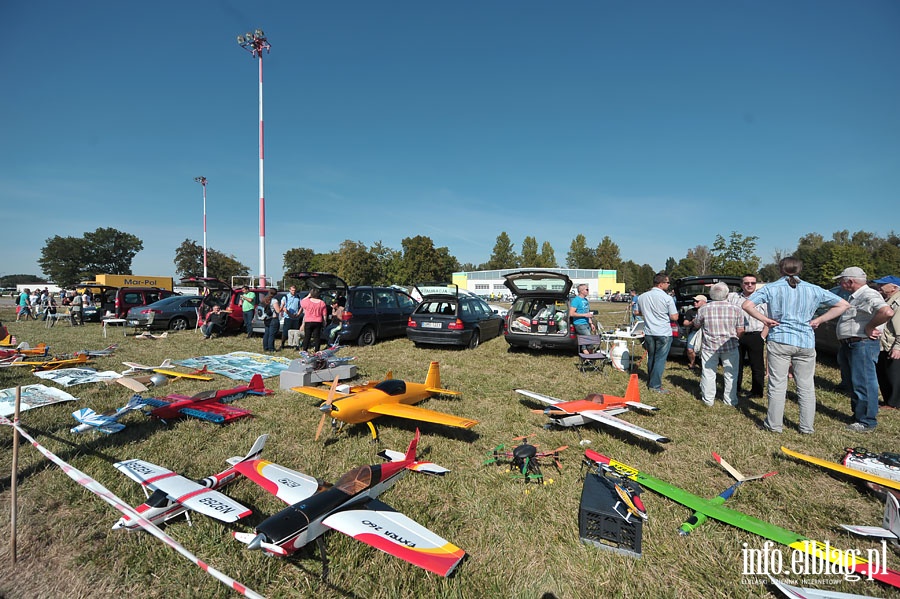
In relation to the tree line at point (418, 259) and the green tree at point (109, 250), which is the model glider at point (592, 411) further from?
the green tree at point (109, 250)

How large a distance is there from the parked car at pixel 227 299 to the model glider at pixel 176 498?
8.42m

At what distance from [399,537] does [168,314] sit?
13.4m

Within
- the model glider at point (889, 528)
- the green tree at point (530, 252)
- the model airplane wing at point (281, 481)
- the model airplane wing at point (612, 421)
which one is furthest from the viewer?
the green tree at point (530, 252)

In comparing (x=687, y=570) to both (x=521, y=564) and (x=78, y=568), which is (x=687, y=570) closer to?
(x=521, y=564)

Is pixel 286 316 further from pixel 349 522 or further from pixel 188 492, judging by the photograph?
pixel 349 522

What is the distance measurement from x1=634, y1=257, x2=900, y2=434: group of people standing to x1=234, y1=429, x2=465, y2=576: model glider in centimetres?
420

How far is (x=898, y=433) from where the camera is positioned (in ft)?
13.2

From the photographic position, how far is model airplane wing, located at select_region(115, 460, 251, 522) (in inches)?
89.6

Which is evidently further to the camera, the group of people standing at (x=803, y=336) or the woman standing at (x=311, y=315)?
the woman standing at (x=311, y=315)

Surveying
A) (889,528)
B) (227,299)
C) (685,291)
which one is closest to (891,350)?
(685,291)

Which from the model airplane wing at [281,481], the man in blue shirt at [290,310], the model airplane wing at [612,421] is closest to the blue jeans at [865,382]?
the model airplane wing at [612,421]

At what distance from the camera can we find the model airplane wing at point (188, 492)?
7.47 ft

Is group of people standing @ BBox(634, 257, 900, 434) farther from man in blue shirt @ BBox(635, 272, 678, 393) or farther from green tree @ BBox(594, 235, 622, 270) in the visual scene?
green tree @ BBox(594, 235, 622, 270)

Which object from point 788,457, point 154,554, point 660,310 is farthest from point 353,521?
point 660,310
